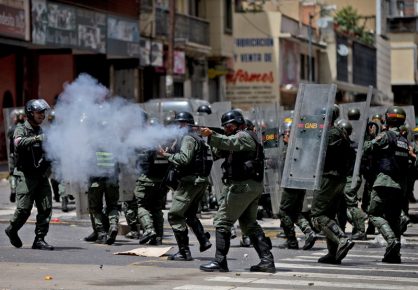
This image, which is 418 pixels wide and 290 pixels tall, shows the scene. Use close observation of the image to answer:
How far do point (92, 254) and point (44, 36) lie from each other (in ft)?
66.1

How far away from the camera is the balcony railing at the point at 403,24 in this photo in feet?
253

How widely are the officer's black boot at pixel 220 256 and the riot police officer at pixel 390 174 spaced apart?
2.20 m

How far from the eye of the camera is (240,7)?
57.2 meters

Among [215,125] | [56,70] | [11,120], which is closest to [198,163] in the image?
[215,125]

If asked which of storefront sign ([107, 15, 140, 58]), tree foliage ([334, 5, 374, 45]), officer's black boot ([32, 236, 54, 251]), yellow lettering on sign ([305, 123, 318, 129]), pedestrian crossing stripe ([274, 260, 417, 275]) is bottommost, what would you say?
pedestrian crossing stripe ([274, 260, 417, 275])

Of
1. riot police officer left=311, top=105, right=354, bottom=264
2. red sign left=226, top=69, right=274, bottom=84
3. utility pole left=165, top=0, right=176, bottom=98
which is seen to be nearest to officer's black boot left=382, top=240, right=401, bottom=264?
riot police officer left=311, top=105, right=354, bottom=264

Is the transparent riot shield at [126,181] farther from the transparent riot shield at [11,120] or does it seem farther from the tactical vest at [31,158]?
the transparent riot shield at [11,120]

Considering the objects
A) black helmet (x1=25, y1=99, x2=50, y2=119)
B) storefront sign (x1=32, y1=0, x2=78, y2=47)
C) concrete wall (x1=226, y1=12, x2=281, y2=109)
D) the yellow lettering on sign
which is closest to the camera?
black helmet (x1=25, y1=99, x2=50, y2=119)

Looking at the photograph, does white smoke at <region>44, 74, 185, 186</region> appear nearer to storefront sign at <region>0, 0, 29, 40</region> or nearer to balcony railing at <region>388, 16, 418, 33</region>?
storefront sign at <region>0, 0, 29, 40</region>

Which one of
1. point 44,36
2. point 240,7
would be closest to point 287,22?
point 240,7

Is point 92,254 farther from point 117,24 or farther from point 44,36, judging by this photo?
point 117,24

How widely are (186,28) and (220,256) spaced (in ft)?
114

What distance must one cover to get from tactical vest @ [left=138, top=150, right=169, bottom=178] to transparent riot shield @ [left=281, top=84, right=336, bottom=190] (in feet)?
5.13

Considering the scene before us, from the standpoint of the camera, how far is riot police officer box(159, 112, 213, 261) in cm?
1362
